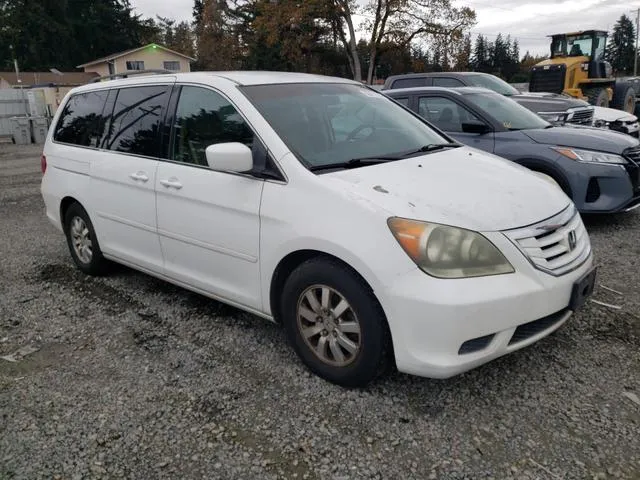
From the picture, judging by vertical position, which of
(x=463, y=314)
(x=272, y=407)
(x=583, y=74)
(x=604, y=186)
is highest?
(x=583, y=74)

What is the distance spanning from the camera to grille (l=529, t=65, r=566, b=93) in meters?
16.3

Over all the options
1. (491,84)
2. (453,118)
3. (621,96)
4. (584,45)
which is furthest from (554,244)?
(584,45)

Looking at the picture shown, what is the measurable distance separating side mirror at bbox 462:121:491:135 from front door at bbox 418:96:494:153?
58 millimetres

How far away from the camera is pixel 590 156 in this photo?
19.9 ft

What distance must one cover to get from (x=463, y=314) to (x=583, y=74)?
16.8m

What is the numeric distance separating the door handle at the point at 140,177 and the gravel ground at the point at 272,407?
1008 millimetres

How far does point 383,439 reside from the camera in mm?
2639

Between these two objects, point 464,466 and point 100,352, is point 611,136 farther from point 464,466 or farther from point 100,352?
point 100,352

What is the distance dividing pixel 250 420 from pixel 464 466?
1062mm

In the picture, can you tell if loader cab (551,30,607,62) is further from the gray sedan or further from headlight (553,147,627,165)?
headlight (553,147,627,165)

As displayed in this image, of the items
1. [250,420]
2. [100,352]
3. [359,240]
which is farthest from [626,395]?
[100,352]

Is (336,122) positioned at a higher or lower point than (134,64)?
lower

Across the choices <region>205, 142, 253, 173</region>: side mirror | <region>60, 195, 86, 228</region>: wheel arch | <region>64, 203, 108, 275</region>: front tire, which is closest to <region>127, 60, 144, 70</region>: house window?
<region>60, 195, 86, 228</region>: wheel arch

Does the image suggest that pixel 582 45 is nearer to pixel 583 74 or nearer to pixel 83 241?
pixel 583 74
